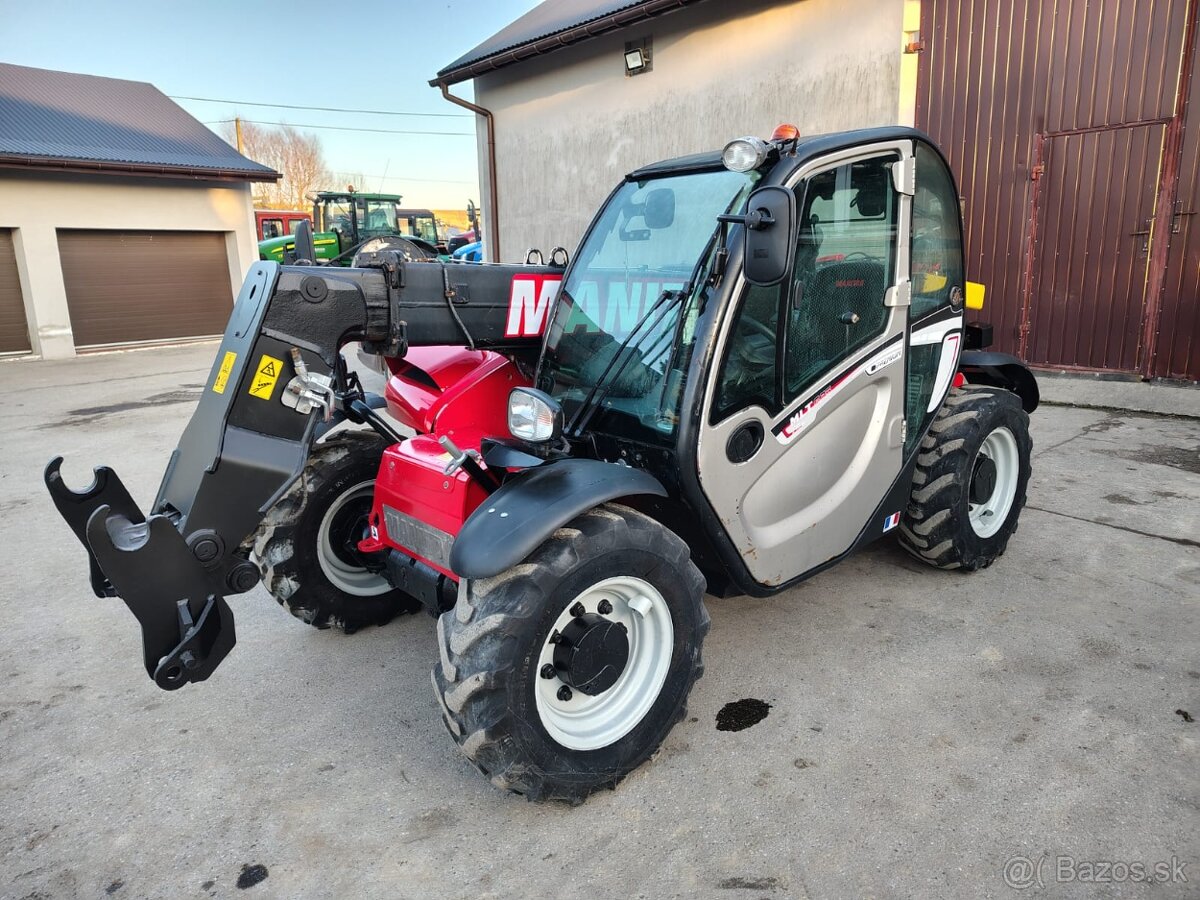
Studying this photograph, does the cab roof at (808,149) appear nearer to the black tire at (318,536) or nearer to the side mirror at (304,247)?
the side mirror at (304,247)

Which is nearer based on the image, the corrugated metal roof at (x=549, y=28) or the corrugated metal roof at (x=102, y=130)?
the corrugated metal roof at (x=549, y=28)

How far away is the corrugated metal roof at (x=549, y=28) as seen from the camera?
10445 mm

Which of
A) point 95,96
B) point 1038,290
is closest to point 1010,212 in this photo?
point 1038,290

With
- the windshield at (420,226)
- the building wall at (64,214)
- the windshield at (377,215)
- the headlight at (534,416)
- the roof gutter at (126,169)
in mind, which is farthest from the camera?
the windshield at (420,226)

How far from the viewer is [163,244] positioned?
52.3ft

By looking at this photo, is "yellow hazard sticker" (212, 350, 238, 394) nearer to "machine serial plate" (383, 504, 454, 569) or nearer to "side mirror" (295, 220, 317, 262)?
"side mirror" (295, 220, 317, 262)

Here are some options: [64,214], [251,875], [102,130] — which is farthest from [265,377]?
[102,130]

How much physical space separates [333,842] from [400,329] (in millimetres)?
1724

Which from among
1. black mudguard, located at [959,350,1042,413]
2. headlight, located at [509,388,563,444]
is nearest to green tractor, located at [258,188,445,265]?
black mudguard, located at [959,350,1042,413]

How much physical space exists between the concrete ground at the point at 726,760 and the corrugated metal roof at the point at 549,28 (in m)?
8.74

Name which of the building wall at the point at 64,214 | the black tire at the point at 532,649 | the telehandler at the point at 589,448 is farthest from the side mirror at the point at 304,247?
the building wall at the point at 64,214

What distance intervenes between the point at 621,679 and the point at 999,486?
2.55 meters

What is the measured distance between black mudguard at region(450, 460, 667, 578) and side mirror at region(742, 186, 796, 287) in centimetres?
72

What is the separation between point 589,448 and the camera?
2.96 m
